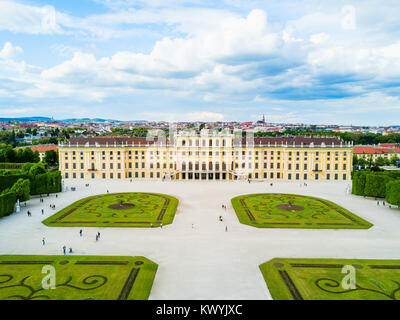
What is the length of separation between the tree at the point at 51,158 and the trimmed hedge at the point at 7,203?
2723 inches

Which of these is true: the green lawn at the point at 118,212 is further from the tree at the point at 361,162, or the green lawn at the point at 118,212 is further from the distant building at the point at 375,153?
the distant building at the point at 375,153

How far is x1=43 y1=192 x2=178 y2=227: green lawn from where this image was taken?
4947 cm

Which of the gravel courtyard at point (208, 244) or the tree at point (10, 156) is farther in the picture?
the tree at point (10, 156)

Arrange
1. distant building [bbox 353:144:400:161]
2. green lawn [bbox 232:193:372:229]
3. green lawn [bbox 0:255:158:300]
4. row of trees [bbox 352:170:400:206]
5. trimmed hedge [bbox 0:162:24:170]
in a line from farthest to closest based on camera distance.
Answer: distant building [bbox 353:144:400:161]
trimmed hedge [bbox 0:162:24:170]
row of trees [bbox 352:170:400:206]
green lawn [bbox 232:193:372:229]
green lawn [bbox 0:255:158:300]

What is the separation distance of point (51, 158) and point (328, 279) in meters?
115

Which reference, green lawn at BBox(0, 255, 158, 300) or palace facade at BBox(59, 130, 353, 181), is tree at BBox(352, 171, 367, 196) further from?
green lawn at BBox(0, 255, 158, 300)

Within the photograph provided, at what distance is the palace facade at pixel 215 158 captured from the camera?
95.1 m

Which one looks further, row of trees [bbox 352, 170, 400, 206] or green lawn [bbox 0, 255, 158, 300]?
row of trees [bbox 352, 170, 400, 206]

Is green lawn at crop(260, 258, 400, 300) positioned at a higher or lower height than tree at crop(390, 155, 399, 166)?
lower

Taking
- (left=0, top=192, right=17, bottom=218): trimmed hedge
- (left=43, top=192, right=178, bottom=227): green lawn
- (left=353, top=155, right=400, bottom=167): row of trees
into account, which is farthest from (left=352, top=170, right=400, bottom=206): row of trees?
(left=0, top=192, right=17, bottom=218): trimmed hedge

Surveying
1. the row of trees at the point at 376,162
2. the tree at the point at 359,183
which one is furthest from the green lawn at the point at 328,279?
the row of trees at the point at 376,162

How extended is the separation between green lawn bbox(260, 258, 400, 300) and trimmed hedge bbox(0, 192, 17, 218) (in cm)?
4455
